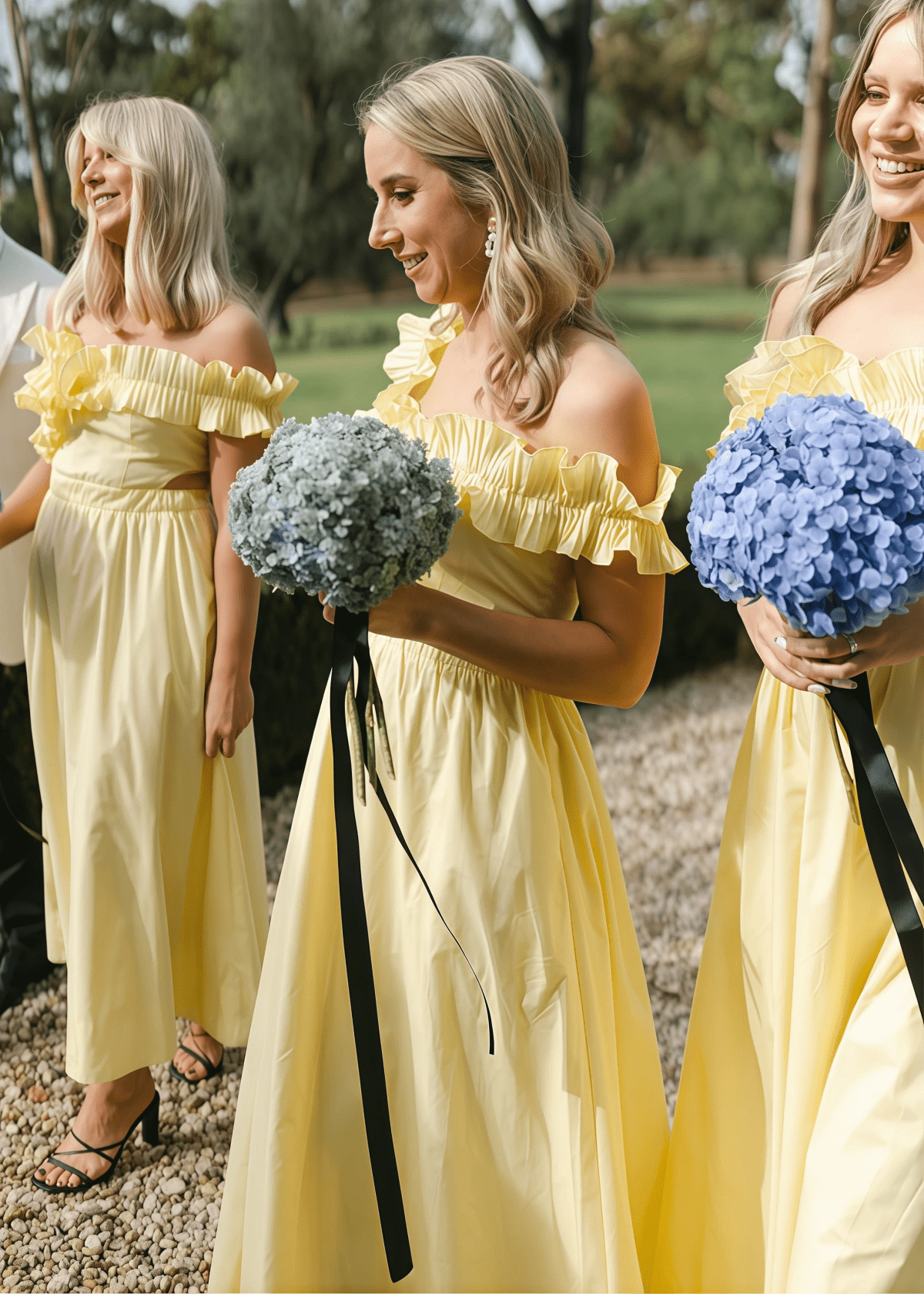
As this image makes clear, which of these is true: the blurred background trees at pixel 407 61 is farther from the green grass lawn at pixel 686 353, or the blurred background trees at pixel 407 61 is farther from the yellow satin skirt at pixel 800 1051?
the yellow satin skirt at pixel 800 1051

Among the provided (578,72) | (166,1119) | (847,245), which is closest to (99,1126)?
(166,1119)

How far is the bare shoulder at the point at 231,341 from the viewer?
2705mm

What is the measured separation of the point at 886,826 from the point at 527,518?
75 cm

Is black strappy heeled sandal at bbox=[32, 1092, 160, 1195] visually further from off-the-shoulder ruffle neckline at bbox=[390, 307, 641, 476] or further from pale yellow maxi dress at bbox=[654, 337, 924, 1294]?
off-the-shoulder ruffle neckline at bbox=[390, 307, 641, 476]

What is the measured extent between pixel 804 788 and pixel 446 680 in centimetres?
64

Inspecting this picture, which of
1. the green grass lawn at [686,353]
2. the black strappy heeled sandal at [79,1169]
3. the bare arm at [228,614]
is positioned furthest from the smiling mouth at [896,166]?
the green grass lawn at [686,353]

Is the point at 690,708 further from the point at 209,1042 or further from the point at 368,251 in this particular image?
the point at 209,1042

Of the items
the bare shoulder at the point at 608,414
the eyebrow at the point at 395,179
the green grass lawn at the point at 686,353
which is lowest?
the green grass lawn at the point at 686,353

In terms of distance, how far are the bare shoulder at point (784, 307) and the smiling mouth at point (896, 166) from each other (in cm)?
27

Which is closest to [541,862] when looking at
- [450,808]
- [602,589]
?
[450,808]

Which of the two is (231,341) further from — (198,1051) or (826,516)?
(198,1051)

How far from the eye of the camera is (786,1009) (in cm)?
194

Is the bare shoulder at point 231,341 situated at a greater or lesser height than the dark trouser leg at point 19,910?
greater

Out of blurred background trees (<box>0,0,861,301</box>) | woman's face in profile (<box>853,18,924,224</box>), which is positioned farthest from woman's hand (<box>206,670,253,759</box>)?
blurred background trees (<box>0,0,861,301</box>)
